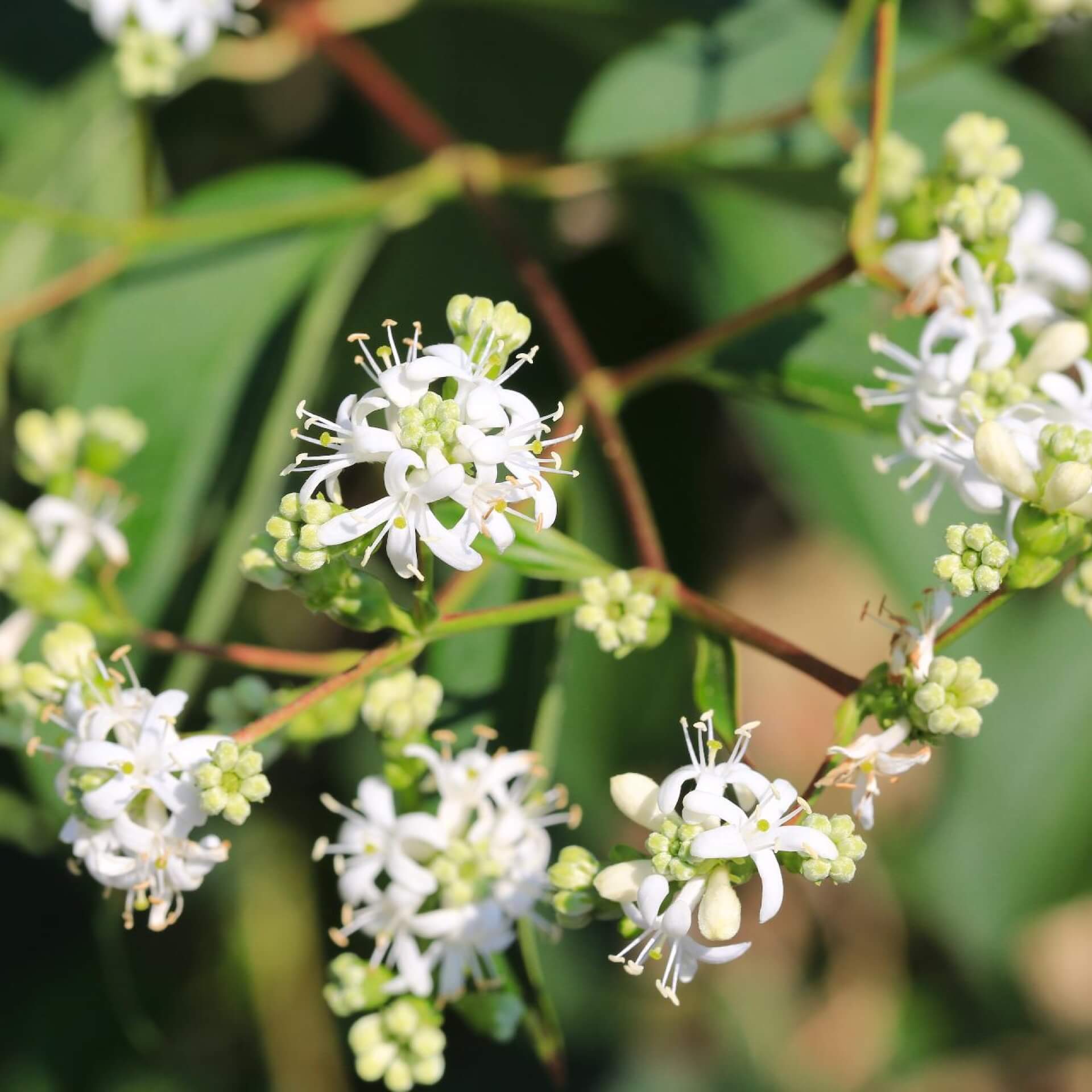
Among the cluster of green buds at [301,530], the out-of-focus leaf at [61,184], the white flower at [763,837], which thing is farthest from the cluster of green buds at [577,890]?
the out-of-focus leaf at [61,184]

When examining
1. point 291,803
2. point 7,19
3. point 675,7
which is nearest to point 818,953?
point 291,803

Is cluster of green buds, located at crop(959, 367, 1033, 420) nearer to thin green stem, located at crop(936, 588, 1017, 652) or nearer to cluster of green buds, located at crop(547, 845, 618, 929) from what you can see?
thin green stem, located at crop(936, 588, 1017, 652)

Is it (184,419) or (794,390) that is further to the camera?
(184,419)

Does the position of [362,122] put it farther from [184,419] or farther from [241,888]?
[241,888]

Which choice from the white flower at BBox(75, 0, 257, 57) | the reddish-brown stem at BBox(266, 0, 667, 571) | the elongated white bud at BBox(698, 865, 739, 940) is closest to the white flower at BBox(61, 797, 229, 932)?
the elongated white bud at BBox(698, 865, 739, 940)

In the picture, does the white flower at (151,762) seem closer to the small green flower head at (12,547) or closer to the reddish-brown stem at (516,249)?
the small green flower head at (12,547)
